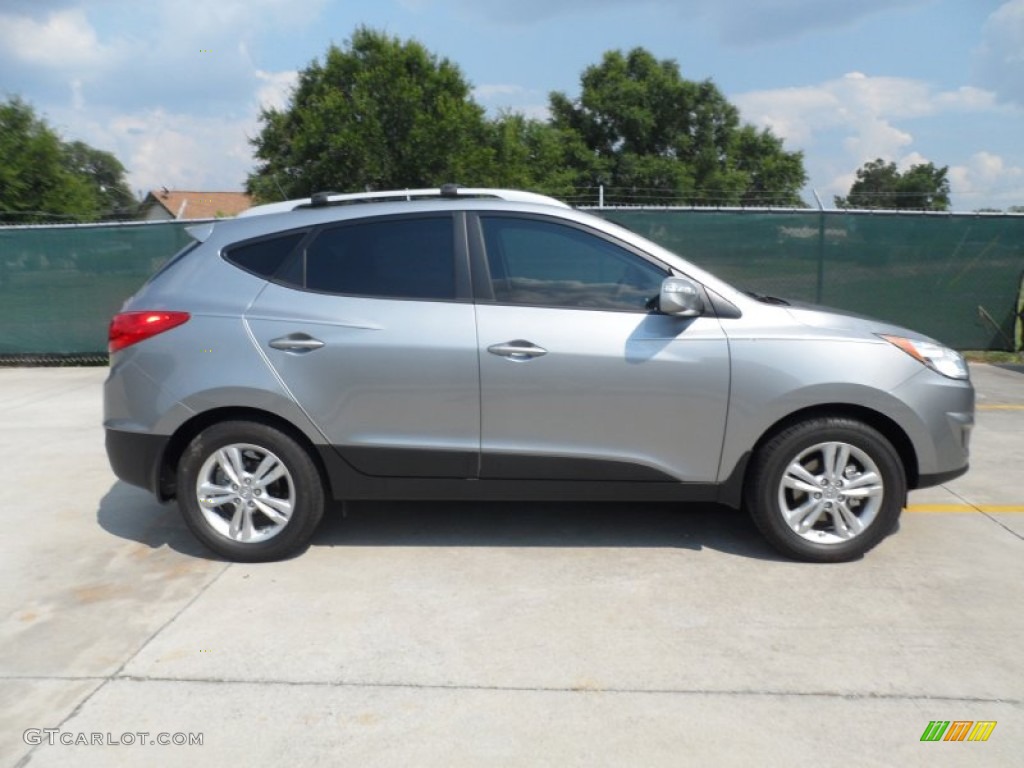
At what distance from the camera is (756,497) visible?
4.29 meters

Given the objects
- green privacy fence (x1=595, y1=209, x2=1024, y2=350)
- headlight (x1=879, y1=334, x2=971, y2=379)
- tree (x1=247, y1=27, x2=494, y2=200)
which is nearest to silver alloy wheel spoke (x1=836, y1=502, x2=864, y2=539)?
headlight (x1=879, y1=334, x2=971, y2=379)

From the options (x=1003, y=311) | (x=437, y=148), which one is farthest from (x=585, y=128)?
(x=1003, y=311)

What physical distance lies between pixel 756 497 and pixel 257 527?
2.58 metres

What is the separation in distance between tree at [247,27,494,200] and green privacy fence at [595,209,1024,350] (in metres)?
8.66

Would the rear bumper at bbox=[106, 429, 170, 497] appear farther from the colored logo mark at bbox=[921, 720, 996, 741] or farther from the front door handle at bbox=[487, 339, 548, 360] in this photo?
the colored logo mark at bbox=[921, 720, 996, 741]

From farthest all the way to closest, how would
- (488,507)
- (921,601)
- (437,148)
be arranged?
(437,148) < (488,507) < (921,601)

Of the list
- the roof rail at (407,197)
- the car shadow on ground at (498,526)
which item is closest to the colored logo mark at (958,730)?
the car shadow on ground at (498,526)

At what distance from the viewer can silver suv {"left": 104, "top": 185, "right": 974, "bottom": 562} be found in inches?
165

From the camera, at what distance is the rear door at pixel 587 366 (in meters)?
4.17

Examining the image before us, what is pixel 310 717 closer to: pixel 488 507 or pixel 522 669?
pixel 522 669

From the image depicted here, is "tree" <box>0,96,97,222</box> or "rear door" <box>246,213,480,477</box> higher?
"tree" <box>0,96,97,222</box>

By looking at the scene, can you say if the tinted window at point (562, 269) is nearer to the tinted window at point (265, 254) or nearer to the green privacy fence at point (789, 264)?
the tinted window at point (265, 254)

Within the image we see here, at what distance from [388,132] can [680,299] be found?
15327 millimetres

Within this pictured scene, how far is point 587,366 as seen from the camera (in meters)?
4.16
